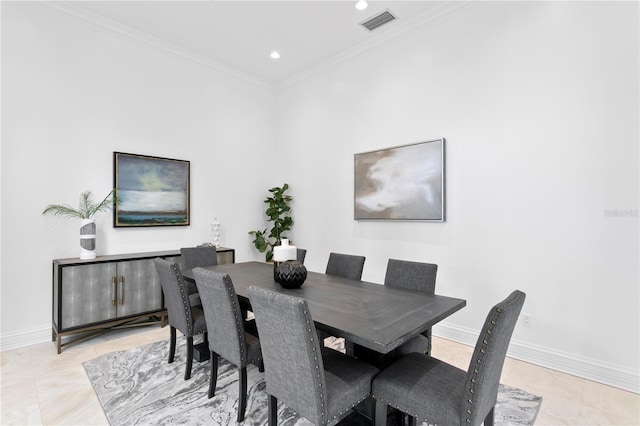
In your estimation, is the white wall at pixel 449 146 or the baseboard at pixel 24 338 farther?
the baseboard at pixel 24 338

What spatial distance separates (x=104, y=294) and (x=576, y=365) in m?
4.51

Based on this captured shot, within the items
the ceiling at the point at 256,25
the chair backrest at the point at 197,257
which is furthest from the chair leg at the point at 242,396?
the ceiling at the point at 256,25

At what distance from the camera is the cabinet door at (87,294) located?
3.21 meters

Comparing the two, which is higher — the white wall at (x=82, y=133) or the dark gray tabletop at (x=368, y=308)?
the white wall at (x=82, y=133)

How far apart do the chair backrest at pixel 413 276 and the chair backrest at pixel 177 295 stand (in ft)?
5.41

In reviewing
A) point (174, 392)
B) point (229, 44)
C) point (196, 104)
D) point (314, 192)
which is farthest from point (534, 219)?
point (196, 104)

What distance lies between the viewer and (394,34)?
4.00 metres

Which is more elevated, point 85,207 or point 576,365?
point 85,207

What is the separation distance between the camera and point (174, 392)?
2.45 m

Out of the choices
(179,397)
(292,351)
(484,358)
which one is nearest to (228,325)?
(292,351)

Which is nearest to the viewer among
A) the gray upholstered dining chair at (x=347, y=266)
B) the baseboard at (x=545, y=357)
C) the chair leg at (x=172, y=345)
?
the baseboard at (x=545, y=357)

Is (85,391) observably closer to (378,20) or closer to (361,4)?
(361,4)

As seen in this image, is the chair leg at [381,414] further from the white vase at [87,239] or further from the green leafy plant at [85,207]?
the green leafy plant at [85,207]

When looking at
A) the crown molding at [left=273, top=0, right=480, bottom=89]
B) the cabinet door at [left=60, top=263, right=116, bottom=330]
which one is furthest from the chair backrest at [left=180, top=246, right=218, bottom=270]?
the crown molding at [left=273, top=0, right=480, bottom=89]
